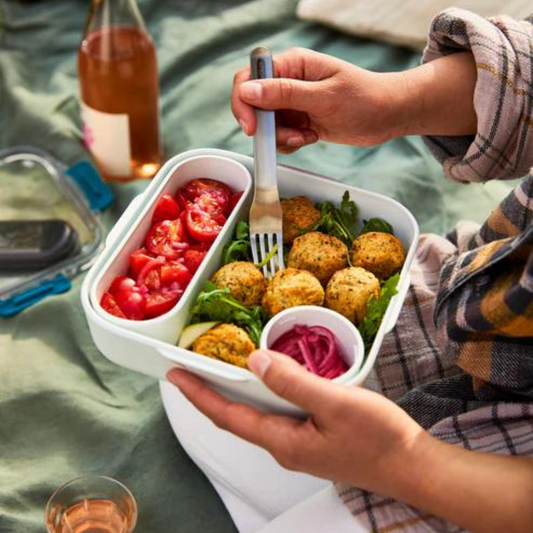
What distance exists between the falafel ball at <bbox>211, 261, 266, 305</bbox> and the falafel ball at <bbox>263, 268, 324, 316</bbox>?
0.03ft

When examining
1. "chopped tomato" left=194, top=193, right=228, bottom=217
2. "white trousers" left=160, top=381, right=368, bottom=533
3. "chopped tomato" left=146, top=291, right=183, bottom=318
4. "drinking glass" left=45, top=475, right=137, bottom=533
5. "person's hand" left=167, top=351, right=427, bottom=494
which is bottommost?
"drinking glass" left=45, top=475, right=137, bottom=533

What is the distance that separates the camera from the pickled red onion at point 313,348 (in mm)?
753

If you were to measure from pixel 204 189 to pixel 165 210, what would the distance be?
0.19 feet

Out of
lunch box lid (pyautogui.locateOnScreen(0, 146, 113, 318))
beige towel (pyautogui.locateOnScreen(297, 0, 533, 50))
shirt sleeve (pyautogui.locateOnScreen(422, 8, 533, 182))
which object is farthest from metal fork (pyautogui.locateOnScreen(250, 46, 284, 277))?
beige towel (pyautogui.locateOnScreen(297, 0, 533, 50))

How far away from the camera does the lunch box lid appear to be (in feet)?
3.92

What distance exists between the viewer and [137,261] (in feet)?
2.69

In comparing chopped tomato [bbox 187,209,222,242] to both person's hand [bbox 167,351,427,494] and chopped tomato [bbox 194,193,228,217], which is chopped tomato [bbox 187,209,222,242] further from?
person's hand [bbox 167,351,427,494]

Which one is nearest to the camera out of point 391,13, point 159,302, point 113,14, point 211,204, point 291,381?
point 291,381

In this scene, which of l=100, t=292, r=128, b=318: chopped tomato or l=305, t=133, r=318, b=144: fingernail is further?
l=305, t=133, r=318, b=144: fingernail

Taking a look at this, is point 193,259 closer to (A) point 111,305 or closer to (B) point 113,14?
(A) point 111,305

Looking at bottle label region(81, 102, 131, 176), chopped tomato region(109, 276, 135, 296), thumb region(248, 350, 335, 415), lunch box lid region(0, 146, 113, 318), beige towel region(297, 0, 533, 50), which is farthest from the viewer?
beige towel region(297, 0, 533, 50)

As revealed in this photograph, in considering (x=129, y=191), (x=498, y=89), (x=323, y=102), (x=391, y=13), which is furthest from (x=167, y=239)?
(x=391, y=13)

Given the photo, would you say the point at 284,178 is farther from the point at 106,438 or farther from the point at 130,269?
the point at 106,438

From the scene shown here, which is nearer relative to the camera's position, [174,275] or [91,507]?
[174,275]
